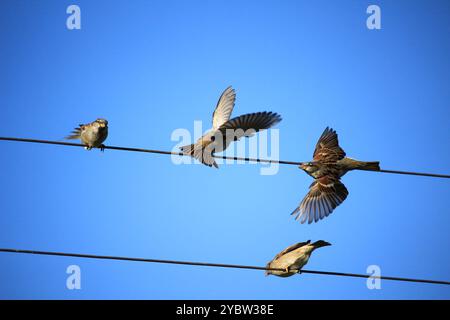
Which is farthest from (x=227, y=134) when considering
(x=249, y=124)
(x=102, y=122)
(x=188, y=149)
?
(x=102, y=122)

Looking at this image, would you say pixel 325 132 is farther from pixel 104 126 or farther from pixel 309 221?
pixel 104 126

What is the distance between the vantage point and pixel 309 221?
6.91 metres

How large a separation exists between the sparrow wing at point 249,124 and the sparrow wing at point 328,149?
2.62 feet

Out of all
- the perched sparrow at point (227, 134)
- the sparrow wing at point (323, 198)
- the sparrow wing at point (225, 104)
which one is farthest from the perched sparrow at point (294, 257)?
the sparrow wing at point (225, 104)

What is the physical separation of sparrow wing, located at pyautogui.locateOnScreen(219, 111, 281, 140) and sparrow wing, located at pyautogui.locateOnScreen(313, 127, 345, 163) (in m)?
0.80

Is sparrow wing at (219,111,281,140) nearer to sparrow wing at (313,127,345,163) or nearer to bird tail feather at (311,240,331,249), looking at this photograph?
sparrow wing at (313,127,345,163)

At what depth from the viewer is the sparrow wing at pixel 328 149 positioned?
264 inches

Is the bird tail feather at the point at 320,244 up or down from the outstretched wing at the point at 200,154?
down

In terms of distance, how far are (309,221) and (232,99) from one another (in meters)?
1.94

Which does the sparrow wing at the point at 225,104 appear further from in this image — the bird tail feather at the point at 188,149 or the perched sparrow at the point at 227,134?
the bird tail feather at the point at 188,149

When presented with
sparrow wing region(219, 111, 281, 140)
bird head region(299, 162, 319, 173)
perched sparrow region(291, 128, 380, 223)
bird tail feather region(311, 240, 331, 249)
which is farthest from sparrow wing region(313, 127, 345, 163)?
bird tail feather region(311, 240, 331, 249)

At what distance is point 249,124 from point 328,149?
109 centimetres

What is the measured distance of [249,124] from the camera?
6.32 meters
